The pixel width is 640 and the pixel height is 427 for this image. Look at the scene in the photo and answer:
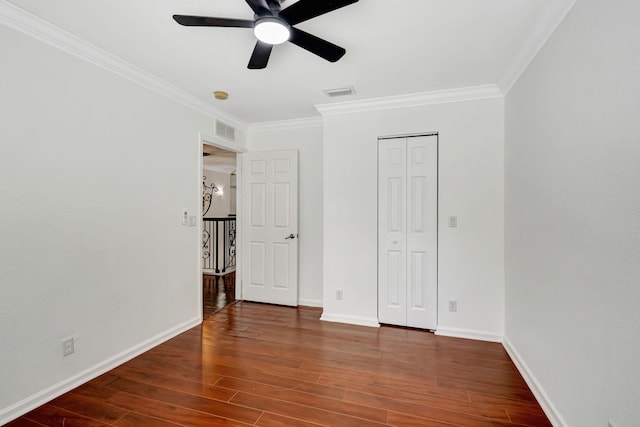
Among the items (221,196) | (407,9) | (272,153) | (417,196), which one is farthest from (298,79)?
(221,196)

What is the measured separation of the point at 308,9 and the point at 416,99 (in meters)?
1.93

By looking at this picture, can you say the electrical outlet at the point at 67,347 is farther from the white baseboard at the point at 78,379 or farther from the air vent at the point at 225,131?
the air vent at the point at 225,131

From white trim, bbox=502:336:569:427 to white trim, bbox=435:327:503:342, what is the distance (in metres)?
0.22

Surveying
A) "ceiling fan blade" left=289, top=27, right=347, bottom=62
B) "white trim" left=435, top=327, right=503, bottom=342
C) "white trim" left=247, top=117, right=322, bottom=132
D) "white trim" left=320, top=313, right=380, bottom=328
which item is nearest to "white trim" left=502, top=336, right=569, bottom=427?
"white trim" left=435, top=327, right=503, bottom=342

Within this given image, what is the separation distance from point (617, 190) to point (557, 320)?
3.01 feet

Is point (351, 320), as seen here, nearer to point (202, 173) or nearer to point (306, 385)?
point (306, 385)

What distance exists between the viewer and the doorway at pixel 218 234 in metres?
4.20

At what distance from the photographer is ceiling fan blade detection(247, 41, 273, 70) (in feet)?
6.06

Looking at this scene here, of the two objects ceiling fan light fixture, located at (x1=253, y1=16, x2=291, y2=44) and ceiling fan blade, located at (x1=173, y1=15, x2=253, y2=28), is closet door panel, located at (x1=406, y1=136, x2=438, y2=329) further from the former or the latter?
ceiling fan blade, located at (x1=173, y1=15, x2=253, y2=28)

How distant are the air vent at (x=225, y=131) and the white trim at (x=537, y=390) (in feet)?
12.6

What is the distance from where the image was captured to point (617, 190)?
48.7 inches

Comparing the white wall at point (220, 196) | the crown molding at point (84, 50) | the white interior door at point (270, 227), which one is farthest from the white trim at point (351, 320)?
the white wall at point (220, 196)

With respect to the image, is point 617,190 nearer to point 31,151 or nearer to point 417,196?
point 417,196

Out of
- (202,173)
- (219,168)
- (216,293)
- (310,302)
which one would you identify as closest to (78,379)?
(202,173)
